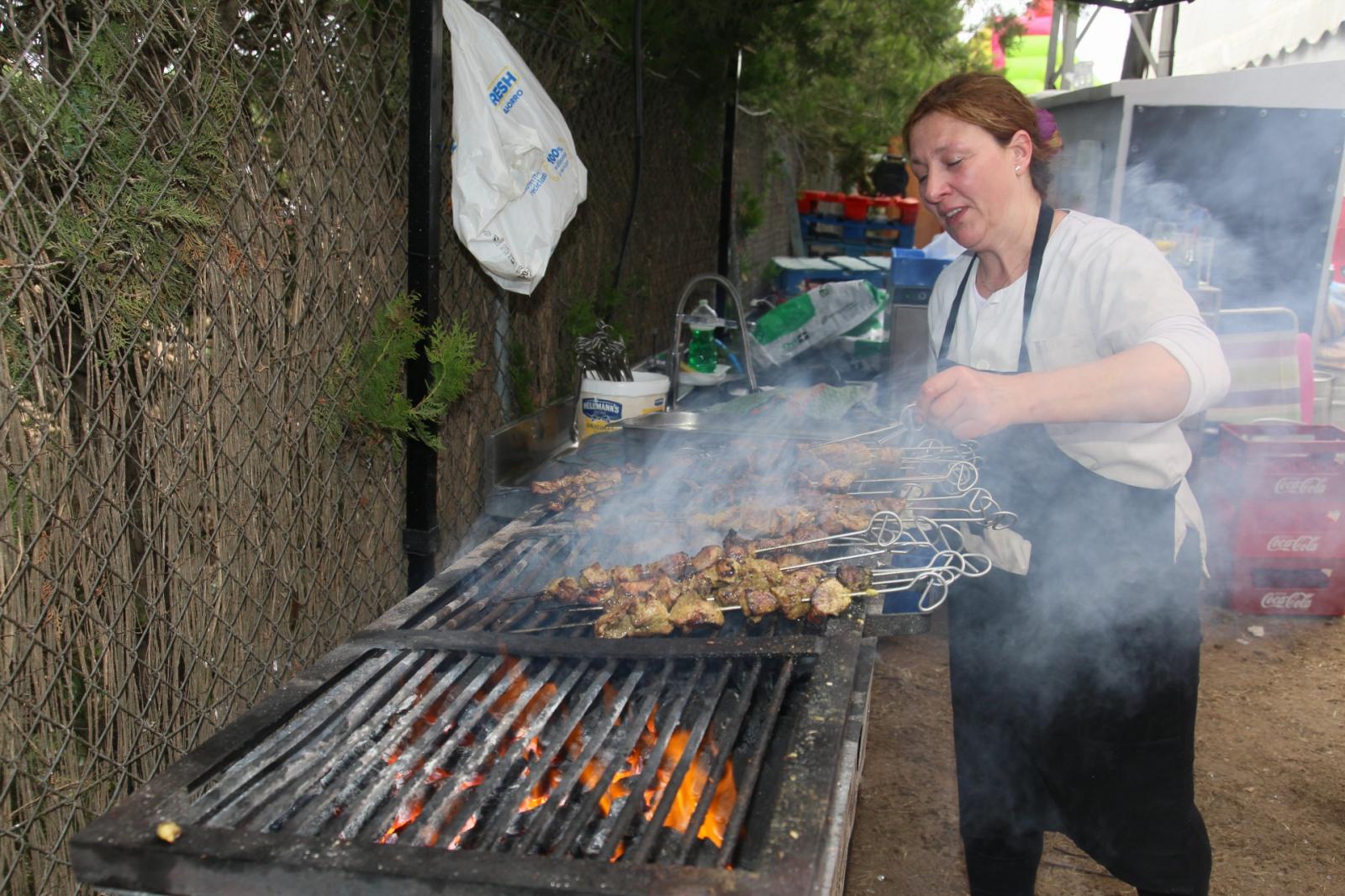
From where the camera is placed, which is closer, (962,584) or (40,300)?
(40,300)

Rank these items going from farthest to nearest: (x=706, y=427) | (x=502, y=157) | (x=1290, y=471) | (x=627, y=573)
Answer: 1. (x=1290, y=471)
2. (x=706, y=427)
3. (x=502, y=157)
4. (x=627, y=573)

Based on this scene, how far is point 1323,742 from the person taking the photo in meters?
4.74

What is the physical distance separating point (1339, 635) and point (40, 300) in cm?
685

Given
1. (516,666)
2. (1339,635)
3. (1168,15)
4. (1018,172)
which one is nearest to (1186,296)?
(1018,172)

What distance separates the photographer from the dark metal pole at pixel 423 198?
3.51m

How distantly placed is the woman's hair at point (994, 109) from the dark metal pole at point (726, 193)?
5797 millimetres

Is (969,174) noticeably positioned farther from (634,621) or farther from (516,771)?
(516,771)

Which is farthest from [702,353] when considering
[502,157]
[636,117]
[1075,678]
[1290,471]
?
[1075,678]

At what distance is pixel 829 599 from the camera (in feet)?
8.25

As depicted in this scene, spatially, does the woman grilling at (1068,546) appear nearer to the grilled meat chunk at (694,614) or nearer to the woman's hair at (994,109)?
the woman's hair at (994,109)

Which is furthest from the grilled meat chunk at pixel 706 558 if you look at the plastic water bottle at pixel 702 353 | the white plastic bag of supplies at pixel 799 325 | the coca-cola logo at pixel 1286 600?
the white plastic bag of supplies at pixel 799 325

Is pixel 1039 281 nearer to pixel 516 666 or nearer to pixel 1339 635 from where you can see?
pixel 516 666

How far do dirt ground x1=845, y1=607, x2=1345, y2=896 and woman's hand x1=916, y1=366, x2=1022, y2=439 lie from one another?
216cm

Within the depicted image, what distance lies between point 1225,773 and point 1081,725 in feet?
7.45
